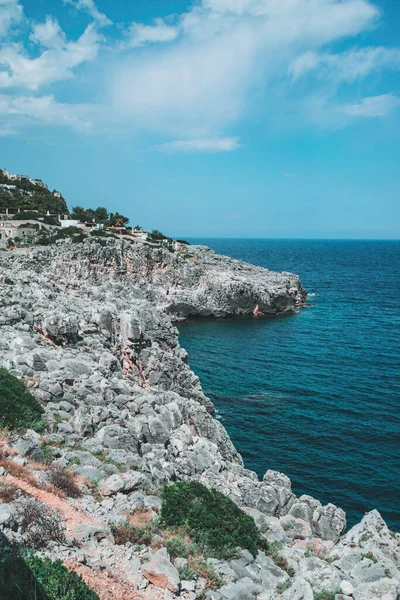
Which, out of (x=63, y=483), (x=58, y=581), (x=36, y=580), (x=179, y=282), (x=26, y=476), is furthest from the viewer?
(x=179, y=282)

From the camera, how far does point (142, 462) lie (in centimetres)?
1564

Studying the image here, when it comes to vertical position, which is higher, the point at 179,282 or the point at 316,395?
the point at 179,282

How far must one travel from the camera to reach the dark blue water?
2973 cm

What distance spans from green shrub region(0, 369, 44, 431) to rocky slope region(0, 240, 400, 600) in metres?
0.60

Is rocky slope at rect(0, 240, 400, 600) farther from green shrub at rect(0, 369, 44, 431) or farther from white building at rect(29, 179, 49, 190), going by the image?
white building at rect(29, 179, 49, 190)

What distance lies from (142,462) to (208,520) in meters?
3.72

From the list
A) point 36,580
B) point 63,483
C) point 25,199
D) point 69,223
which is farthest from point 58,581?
point 25,199

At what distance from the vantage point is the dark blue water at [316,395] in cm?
2973

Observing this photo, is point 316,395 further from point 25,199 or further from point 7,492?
point 25,199

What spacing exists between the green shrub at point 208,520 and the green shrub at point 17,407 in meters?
5.56

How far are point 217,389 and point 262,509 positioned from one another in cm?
2681

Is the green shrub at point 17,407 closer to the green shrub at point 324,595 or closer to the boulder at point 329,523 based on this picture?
the green shrub at point 324,595

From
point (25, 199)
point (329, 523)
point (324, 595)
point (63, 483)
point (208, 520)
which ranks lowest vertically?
point (329, 523)

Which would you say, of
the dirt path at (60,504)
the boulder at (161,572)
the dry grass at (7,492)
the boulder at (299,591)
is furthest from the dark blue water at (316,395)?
the dry grass at (7,492)
